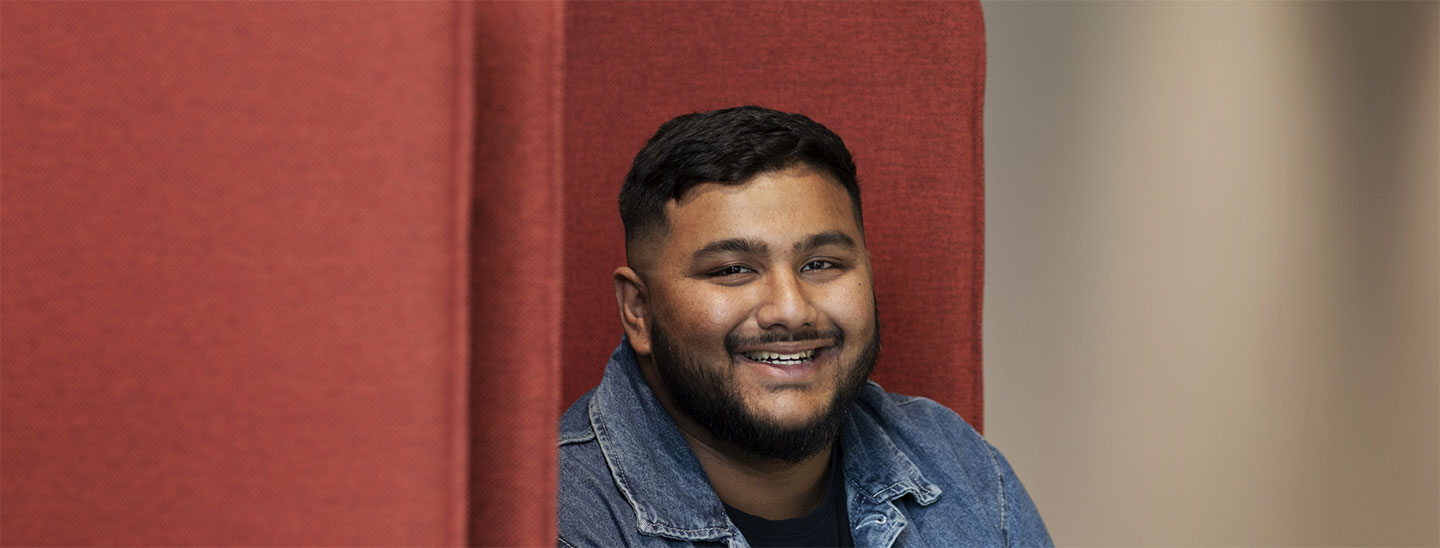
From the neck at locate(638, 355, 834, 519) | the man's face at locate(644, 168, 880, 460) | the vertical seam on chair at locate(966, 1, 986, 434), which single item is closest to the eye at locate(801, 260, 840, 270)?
the man's face at locate(644, 168, 880, 460)

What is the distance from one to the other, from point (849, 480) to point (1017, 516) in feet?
0.77

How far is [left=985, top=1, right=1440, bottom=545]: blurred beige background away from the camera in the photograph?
2.33 metres

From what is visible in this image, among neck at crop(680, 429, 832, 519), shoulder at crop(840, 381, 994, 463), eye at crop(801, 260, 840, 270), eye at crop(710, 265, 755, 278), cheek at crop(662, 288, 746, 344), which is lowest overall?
neck at crop(680, 429, 832, 519)

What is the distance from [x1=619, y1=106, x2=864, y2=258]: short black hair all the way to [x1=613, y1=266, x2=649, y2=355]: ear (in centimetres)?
4

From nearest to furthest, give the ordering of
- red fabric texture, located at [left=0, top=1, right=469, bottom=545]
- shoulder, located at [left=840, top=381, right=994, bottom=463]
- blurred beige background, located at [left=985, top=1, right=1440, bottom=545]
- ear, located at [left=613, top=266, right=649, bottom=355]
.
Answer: red fabric texture, located at [left=0, top=1, right=469, bottom=545] < ear, located at [left=613, top=266, right=649, bottom=355] < shoulder, located at [left=840, top=381, right=994, bottom=463] < blurred beige background, located at [left=985, top=1, right=1440, bottom=545]

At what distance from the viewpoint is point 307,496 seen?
383 millimetres

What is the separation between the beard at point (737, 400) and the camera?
3.91 ft

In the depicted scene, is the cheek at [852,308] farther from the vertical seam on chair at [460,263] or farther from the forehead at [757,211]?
the vertical seam on chair at [460,263]

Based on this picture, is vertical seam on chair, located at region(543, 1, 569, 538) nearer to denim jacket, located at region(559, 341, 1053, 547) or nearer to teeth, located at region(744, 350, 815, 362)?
denim jacket, located at region(559, 341, 1053, 547)

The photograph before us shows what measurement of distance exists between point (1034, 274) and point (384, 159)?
2.12 metres

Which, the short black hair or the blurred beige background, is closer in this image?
the short black hair

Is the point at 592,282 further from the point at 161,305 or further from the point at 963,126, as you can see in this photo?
the point at 161,305

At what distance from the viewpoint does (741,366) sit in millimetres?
1188

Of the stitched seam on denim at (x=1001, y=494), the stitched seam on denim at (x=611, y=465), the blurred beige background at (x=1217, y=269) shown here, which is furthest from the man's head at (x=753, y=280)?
the blurred beige background at (x=1217, y=269)
